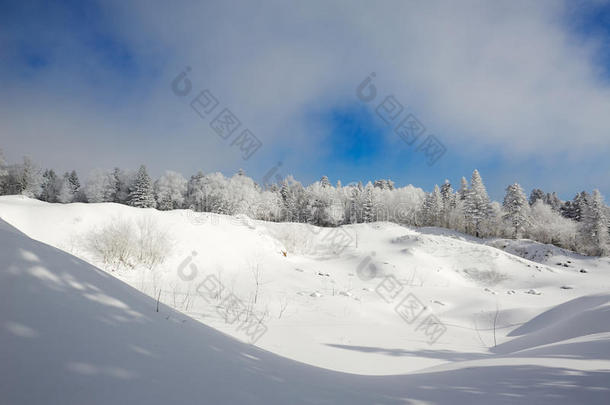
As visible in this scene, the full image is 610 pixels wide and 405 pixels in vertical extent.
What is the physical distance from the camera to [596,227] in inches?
1141

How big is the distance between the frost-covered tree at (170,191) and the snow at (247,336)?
36.5 meters

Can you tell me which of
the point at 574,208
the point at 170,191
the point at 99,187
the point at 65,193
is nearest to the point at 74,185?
the point at 65,193

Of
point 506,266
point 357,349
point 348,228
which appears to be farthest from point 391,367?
point 348,228

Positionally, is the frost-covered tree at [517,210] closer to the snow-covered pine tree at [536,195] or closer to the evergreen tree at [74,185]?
the snow-covered pine tree at [536,195]

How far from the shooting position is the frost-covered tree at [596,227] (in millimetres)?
28438

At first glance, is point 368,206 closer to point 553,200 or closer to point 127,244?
point 127,244

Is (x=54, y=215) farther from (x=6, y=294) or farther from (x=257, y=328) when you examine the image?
(x=6, y=294)

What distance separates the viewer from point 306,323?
6.86 meters

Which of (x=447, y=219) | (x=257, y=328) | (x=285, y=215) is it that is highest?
(x=447, y=219)

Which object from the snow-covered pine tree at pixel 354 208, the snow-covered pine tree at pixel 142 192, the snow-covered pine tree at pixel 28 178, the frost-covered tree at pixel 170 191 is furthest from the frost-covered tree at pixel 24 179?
the snow-covered pine tree at pixel 354 208

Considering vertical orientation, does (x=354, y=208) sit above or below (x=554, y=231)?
above

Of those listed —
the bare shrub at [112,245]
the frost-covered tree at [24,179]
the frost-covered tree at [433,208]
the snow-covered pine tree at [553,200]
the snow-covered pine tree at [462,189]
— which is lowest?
the bare shrub at [112,245]

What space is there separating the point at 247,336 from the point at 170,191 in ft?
162

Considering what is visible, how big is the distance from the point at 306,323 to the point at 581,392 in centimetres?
558
